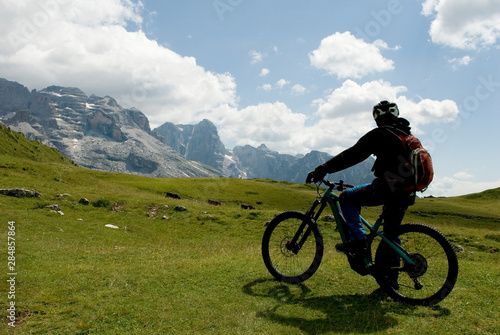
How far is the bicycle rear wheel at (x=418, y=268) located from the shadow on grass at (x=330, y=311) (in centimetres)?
37

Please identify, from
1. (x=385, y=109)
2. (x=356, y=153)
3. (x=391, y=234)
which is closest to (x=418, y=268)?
(x=391, y=234)

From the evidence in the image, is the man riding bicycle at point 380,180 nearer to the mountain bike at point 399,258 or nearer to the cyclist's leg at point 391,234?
the cyclist's leg at point 391,234

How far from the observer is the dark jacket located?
23.0ft

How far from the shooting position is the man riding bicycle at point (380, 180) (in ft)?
23.1

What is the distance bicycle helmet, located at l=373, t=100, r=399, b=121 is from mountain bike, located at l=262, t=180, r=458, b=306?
2.00 meters

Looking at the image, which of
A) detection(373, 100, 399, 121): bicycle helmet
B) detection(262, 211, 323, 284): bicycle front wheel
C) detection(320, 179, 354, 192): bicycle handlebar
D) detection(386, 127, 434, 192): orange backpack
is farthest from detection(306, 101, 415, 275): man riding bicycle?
detection(262, 211, 323, 284): bicycle front wheel

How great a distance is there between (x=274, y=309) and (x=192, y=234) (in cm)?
1905

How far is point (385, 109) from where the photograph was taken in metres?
7.61

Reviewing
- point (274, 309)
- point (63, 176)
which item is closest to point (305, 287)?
point (274, 309)

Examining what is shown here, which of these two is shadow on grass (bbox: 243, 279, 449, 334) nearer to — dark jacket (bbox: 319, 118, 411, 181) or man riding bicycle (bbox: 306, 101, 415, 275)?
man riding bicycle (bbox: 306, 101, 415, 275)

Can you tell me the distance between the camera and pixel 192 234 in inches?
998

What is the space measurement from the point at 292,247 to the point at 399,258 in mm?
2801

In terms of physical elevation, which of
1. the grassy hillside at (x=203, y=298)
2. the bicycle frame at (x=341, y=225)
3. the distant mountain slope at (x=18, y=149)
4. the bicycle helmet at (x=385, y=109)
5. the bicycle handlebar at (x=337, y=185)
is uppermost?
the distant mountain slope at (x=18, y=149)

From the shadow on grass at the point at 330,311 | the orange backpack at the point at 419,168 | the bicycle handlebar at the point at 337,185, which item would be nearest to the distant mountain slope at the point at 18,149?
the shadow on grass at the point at 330,311
